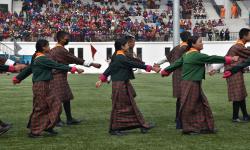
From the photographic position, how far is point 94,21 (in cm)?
5519

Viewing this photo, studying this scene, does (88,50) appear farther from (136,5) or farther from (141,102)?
(141,102)

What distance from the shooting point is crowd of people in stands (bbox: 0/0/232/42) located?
52.0 meters

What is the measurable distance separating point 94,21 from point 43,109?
44714 mm

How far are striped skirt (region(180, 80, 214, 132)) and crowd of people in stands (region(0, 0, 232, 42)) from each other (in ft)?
134

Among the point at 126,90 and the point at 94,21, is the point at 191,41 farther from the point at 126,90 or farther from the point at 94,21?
the point at 94,21

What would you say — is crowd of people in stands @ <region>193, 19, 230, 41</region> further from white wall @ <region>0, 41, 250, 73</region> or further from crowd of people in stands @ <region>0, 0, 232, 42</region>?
white wall @ <region>0, 41, 250, 73</region>

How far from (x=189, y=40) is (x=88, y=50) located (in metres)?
41.9

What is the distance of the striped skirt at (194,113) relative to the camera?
10773mm

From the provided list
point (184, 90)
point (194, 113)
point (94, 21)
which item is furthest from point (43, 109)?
point (94, 21)

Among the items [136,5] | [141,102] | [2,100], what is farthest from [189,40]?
[136,5]

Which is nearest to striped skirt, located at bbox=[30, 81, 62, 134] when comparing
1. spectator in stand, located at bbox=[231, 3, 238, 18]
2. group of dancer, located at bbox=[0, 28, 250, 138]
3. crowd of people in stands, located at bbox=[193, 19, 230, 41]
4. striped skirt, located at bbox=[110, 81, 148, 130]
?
group of dancer, located at bbox=[0, 28, 250, 138]

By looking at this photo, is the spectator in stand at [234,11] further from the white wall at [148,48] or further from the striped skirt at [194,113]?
the striped skirt at [194,113]

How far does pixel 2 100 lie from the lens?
Answer: 18844mm

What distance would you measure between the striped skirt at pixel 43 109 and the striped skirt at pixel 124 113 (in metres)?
1.00
